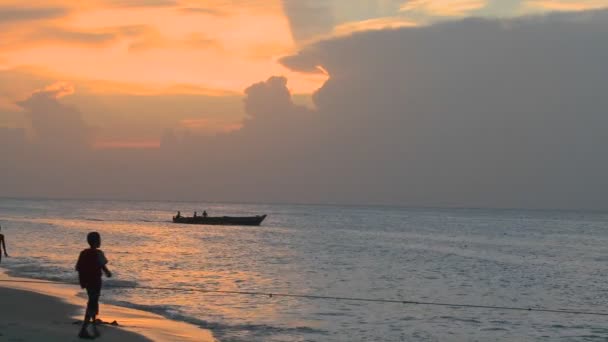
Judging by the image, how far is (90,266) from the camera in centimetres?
1288

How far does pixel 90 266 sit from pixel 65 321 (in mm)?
3847

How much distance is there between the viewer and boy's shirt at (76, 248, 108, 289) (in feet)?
42.2

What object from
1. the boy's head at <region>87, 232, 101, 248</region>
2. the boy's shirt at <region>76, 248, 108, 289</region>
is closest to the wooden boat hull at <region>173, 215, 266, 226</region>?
the boy's shirt at <region>76, 248, 108, 289</region>

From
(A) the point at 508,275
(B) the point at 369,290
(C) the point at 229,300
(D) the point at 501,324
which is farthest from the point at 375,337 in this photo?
(A) the point at 508,275

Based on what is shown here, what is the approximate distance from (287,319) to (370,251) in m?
36.8

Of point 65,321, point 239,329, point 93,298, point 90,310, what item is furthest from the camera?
point 239,329

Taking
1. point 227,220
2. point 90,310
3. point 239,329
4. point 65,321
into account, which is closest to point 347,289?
point 239,329

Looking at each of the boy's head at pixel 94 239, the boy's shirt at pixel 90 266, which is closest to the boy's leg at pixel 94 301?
the boy's shirt at pixel 90 266

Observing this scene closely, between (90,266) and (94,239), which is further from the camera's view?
(90,266)

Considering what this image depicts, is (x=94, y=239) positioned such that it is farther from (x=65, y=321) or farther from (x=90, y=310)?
(x=65, y=321)

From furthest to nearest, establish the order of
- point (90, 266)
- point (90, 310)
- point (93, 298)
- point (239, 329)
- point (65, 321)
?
point (239, 329) → point (65, 321) → point (90, 310) → point (93, 298) → point (90, 266)

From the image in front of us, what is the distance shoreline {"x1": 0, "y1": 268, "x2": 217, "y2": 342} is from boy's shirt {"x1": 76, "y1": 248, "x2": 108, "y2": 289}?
4.07 ft

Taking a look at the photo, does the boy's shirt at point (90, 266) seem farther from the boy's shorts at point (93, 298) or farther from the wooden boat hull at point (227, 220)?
the wooden boat hull at point (227, 220)

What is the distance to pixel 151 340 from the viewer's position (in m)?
14.8
